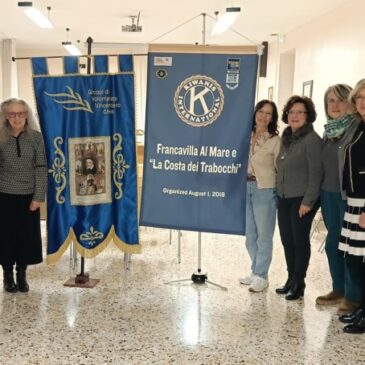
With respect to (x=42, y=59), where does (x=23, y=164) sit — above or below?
below

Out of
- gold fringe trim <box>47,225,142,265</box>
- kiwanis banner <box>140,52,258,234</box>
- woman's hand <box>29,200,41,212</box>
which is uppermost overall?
kiwanis banner <box>140,52,258,234</box>

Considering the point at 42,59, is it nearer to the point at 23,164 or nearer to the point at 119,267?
the point at 23,164

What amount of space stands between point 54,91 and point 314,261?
107 inches

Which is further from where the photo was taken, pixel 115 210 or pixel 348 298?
pixel 115 210

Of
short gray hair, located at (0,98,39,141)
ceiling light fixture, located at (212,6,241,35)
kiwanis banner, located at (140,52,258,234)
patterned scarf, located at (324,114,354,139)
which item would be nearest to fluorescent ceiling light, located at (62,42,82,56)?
ceiling light fixture, located at (212,6,241,35)

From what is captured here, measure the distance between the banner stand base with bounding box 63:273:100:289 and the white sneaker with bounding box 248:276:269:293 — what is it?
1.18 m

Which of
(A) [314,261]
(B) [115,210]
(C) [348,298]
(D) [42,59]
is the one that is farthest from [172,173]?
(A) [314,261]

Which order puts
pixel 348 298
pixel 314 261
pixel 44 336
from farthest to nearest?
pixel 314 261, pixel 348 298, pixel 44 336

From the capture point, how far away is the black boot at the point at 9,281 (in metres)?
3.28

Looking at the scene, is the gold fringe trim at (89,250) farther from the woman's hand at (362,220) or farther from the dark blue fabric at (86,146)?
the woman's hand at (362,220)

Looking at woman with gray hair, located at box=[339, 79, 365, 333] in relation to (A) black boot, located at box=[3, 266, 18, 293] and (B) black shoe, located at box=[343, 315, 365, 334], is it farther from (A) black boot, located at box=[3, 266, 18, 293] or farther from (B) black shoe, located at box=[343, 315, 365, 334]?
(A) black boot, located at box=[3, 266, 18, 293]

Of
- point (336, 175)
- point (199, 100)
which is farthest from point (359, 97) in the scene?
point (199, 100)

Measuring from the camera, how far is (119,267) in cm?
393

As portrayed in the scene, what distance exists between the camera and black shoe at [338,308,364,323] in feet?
9.18
